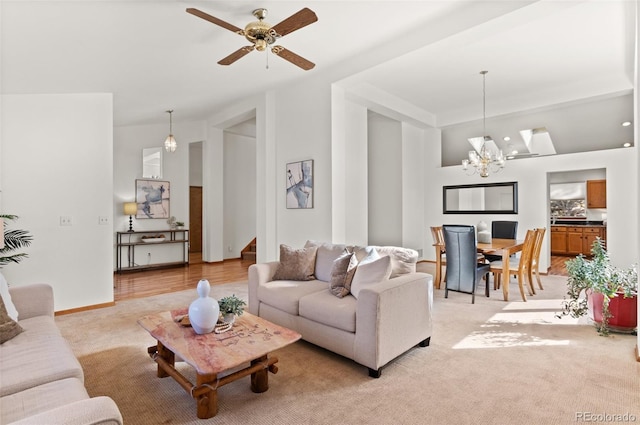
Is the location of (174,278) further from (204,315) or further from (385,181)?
(385,181)

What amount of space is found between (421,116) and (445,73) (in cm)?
189

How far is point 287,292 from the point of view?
3.17m

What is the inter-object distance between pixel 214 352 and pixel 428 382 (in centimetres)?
144

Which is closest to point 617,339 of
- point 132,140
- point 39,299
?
point 39,299

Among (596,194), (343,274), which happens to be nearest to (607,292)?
(343,274)

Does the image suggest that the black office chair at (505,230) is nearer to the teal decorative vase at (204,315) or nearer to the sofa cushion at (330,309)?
the sofa cushion at (330,309)

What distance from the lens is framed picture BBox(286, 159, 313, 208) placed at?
496cm

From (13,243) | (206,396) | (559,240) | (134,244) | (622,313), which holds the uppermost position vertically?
(13,243)

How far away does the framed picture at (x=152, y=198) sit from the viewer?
22.8 ft

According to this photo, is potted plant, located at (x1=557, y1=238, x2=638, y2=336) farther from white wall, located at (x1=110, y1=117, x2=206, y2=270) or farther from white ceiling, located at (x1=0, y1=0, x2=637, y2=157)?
white wall, located at (x1=110, y1=117, x2=206, y2=270)

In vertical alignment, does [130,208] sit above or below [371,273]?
above

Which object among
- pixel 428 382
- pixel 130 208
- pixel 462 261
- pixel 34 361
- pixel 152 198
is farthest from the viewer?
pixel 152 198

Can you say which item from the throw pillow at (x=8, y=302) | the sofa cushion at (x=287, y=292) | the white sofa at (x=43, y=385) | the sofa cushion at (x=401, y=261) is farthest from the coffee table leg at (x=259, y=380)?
the throw pillow at (x=8, y=302)

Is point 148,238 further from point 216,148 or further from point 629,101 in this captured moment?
point 629,101
